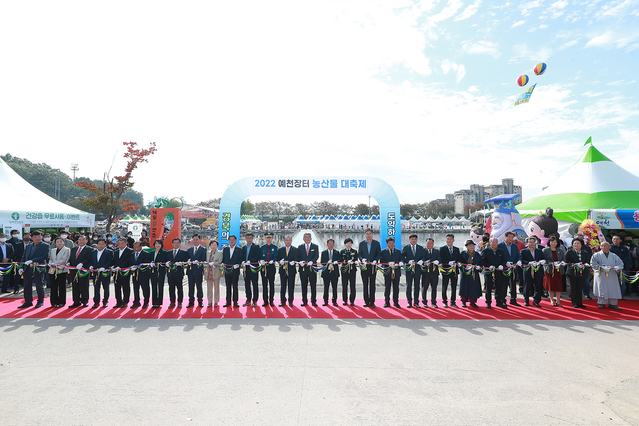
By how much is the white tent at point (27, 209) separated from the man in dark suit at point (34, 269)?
255 inches

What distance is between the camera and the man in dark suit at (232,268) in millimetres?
7195

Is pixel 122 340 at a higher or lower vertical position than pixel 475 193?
lower

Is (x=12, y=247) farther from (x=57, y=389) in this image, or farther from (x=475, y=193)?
(x=475, y=193)

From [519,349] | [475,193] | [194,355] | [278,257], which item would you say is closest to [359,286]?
[278,257]

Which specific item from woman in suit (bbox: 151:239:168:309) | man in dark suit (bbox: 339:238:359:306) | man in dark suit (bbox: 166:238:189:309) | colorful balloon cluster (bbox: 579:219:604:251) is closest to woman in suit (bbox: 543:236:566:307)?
colorful balloon cluster (bbox: 579:219:604:251)

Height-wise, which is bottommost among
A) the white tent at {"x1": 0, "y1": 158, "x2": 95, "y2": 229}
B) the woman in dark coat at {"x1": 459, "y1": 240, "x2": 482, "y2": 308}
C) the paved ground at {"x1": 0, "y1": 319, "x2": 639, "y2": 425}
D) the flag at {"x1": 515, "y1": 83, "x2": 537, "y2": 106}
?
the paved ground at {"x1": 0, "y1": 319, "x2": 639, "y2": 425}

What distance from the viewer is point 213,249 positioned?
742 cm

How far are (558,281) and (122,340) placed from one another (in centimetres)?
849

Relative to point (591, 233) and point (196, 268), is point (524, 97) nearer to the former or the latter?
point (591, 233)

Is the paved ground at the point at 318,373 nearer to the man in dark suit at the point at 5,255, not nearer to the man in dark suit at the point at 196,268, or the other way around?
the man in dark suit at the point at 196,268

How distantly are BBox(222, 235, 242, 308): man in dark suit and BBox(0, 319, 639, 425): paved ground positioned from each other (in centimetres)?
126

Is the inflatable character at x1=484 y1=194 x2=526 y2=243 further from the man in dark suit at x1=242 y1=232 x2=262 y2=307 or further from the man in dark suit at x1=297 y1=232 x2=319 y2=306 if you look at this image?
the man in dark suit at x1=242 y1=232 x2=262 y2=307

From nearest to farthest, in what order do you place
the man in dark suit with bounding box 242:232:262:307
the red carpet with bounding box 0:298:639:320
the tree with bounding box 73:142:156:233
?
the red carpet with bounding box 0:298:639:320 → the man in dark suit with bounding box 242:232:262:307 → the tree with bounding box 73:142:156:233

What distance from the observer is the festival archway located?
13.4m
